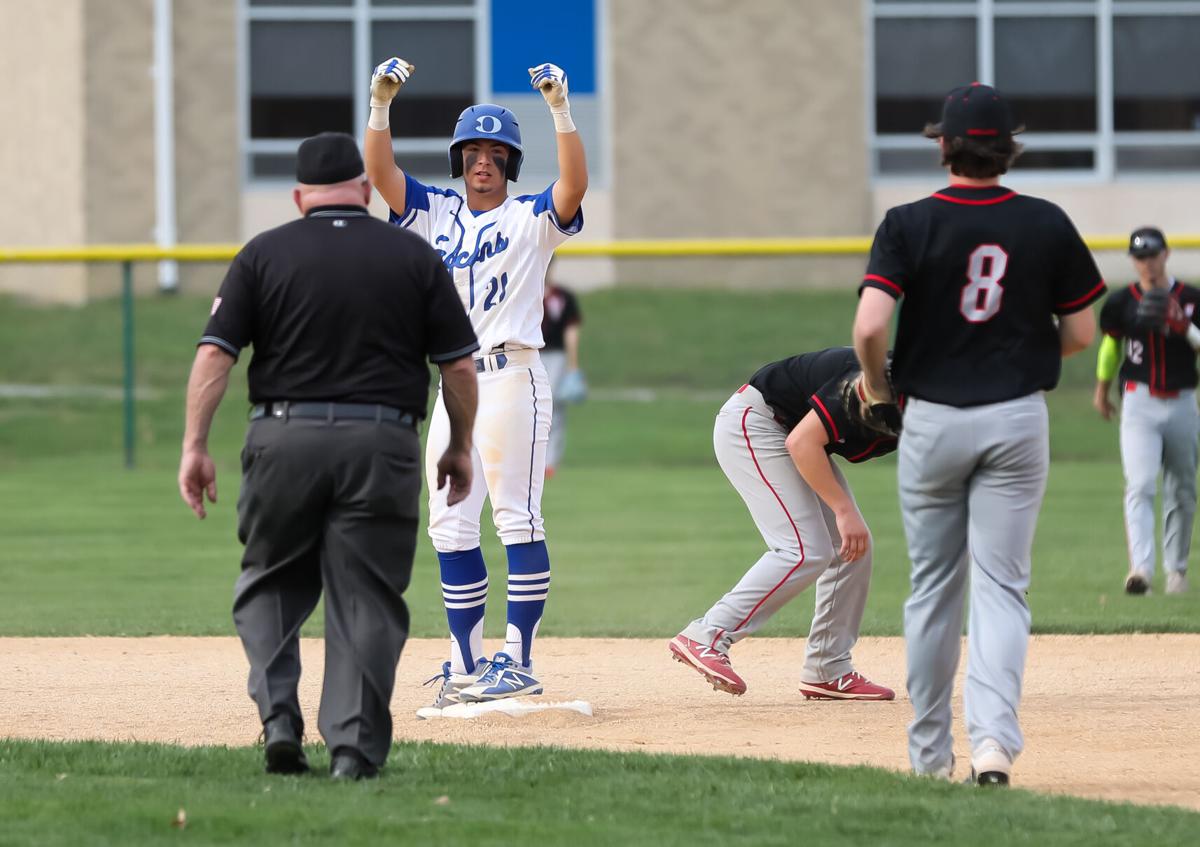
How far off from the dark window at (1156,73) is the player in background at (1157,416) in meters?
14.2

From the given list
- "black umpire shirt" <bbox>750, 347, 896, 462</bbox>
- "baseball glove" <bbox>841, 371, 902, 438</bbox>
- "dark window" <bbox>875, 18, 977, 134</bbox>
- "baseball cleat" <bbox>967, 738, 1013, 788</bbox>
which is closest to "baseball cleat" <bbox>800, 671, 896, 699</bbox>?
"black umpire shirt" <bbox>750, 347, 896, 462</bbox>

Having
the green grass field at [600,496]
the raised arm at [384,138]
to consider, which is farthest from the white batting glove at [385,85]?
the green grass field at [600,496]

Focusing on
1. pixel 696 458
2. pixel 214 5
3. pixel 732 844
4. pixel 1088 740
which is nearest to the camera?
pixel 732 844

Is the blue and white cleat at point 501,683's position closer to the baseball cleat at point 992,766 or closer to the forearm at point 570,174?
the forearm at point 570,174

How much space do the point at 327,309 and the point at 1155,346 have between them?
6428mm

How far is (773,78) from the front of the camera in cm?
2308

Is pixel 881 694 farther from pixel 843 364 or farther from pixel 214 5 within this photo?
pixel 214 5

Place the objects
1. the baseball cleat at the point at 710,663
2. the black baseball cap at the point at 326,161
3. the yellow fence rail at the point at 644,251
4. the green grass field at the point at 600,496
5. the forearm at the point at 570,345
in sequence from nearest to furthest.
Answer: the black baseball cap at the point at 326,161, the baseball cleat at the point at 710,663, the green grass field at the point at 600,496, the forearm at the point at 570,345, the yellow fence rail at the point at 644,251

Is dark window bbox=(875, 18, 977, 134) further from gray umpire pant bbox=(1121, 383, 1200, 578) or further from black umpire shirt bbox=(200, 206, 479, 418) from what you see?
black umpire shirt bbox=(200, 206, 479, 418)

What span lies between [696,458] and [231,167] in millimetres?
8261

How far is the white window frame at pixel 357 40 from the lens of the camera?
23.0 meters

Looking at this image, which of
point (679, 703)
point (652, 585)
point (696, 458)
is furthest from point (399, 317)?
point (696, 458)

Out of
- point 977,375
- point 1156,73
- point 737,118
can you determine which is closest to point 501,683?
point 977,375

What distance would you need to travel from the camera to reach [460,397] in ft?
17.6
